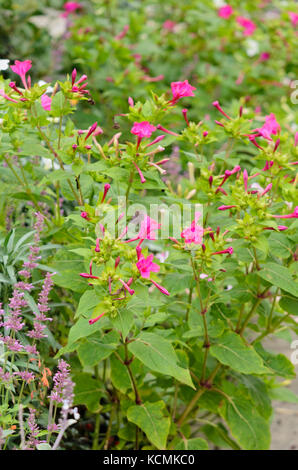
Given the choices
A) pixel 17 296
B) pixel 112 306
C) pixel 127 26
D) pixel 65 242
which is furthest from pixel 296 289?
pixel 127 26

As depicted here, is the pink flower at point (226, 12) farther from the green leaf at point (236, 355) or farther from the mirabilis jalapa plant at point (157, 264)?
the green leaf at point (236, 355)

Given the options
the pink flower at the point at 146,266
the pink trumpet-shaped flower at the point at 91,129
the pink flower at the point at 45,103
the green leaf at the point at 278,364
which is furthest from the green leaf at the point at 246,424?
the pink flower at the point at 45,103

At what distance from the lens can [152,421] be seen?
1.73m

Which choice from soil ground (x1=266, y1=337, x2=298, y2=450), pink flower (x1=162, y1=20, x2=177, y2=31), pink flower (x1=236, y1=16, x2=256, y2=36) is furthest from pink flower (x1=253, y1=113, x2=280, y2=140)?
pink flower (x1=162, y1=20, x2=177, y2=31)

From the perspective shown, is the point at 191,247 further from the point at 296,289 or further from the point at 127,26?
the point at 127,26

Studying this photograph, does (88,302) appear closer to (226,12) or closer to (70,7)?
(226,12)

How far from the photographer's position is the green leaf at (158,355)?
149 centimetres

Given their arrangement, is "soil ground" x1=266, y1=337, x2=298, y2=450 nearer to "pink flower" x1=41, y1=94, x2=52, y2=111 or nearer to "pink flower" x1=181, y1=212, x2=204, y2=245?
"pink flower" x1=181, y1=212, x2=204, y2=245

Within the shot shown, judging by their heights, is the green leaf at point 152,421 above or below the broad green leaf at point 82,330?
below

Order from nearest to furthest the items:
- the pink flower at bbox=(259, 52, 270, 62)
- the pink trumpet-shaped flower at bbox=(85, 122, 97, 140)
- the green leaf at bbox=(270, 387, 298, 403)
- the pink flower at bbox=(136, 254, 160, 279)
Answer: the pink flower at bbox=(136, 254, 160, 279), the pink trumpet-shaped flower at bbox=(85, 122, 97, 140), the green leaf at bbox=(270, 387, 298, 403), the pink flower at bbox=(259, 52, 270, 62)

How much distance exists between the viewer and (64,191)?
1.79 m

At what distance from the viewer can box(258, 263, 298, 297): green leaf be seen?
60.3 inches

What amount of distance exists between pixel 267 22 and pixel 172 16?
0.75 meters
